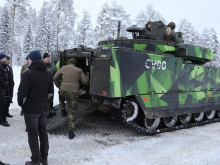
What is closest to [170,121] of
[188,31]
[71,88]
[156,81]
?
[156,81]

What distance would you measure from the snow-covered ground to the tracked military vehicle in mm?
523

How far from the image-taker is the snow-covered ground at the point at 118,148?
177 inches

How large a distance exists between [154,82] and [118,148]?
1976 millimetres

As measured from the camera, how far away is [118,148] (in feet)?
17.0

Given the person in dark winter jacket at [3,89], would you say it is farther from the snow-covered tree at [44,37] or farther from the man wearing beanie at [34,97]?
the snow-covered tree at [44,37]

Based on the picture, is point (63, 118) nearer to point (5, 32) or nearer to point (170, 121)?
point (170, 121)

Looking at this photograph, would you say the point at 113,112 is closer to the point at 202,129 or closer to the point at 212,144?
the point at 212,144

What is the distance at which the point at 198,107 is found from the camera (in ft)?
25.5

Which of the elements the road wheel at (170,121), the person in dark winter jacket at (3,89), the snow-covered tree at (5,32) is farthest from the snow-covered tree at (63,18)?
the road wheel at (170,121)

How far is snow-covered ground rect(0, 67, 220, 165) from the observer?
4.49m

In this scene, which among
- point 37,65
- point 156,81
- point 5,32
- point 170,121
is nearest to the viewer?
point 37,65

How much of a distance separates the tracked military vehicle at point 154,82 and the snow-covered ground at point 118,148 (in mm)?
523

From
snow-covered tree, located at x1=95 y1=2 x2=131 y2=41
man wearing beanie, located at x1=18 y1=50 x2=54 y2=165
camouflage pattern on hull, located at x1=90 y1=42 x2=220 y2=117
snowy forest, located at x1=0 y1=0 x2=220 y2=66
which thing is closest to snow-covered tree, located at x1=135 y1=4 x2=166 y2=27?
snowy forest, located at x1=0 y1=0 x2=220 y2=66

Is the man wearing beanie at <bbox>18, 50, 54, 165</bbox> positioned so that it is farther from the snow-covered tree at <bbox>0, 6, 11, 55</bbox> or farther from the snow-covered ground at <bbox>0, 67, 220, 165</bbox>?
the snow-covered tree at <bbox>0, 6, 11, 55</bbox>
